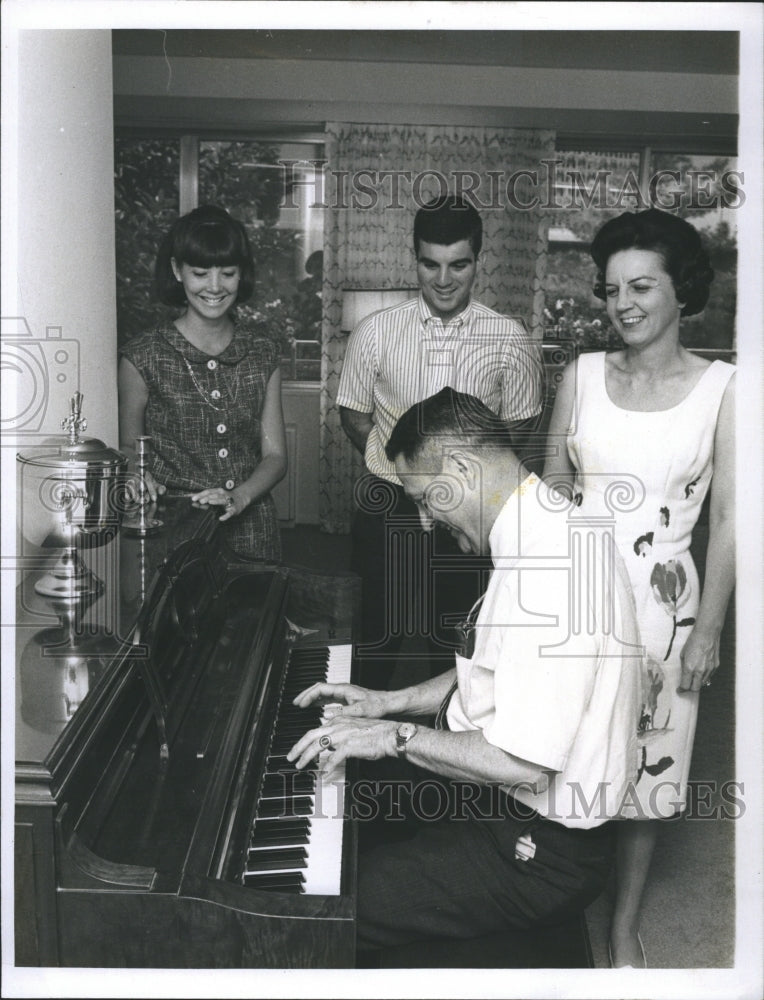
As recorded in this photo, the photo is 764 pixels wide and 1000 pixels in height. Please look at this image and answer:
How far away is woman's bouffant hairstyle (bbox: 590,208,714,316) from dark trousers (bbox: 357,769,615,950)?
3.85ft

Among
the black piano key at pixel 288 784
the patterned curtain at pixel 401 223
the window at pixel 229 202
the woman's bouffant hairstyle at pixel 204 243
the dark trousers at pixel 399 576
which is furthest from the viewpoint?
the window at pixel 229 202

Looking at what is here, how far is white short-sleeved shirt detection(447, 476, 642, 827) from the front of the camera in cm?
164

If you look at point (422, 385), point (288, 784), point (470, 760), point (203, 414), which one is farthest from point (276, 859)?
point (422, 385)

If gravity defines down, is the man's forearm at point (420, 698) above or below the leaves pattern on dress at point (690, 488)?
below

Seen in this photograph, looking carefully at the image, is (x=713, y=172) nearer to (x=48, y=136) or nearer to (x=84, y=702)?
(x=48, y=136)

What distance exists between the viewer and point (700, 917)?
2.89m

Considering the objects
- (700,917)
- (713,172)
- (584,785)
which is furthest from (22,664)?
(713,172)

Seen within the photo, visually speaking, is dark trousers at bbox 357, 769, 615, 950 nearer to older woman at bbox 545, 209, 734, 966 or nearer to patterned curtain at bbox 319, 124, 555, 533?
older woman at bbox 545, 209, 734, 966

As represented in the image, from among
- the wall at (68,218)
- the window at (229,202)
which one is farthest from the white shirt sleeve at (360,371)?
the window at (229,202)

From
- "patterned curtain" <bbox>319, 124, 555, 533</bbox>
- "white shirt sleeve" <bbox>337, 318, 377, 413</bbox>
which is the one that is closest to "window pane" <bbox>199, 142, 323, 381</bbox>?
"patterned curtain" <bbox>319, 124, 555, 533</bbox>

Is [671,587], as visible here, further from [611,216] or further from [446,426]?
[611,216]

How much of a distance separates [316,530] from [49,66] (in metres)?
5.46

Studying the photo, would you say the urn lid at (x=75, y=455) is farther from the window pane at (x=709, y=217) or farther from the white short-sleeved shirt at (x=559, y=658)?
the window pane at (x=709, y=217)

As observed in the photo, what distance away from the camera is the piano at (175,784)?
133cm
